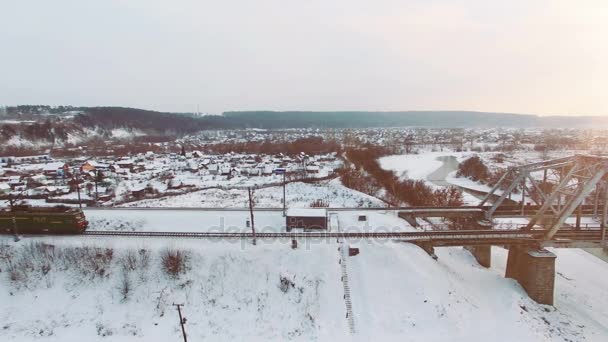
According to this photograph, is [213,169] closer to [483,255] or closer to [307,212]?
[307,212]

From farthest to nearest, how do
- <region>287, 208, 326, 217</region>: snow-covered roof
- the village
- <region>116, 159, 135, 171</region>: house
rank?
<region>116, 159, 135, 171</region>: house, the village, <region>287, 208, 326, 217</region>: snow-covered roof

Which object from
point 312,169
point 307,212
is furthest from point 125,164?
point 307,212

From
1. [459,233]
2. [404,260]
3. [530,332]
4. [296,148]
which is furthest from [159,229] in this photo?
[296,148]

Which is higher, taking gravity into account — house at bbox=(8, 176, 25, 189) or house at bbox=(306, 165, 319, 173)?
house at bbox=(306, 165, 319, 173)

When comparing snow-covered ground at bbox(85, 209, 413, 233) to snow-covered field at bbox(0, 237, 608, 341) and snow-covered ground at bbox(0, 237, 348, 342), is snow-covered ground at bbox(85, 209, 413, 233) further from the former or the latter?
snow-covered ground at bbox(0, 237, 348, 342)

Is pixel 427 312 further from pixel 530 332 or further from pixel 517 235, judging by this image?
pixel 517 235

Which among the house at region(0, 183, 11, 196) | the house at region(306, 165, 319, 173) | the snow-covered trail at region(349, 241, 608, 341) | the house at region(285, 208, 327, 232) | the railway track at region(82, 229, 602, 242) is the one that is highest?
the house at region(285, 208, 327, 232)

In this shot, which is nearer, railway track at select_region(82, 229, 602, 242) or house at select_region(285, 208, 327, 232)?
railway track at select_region(82, 229, 602, 242)

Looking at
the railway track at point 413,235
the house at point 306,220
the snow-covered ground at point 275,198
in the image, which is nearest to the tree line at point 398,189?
the snow-covered ground at point 275,198

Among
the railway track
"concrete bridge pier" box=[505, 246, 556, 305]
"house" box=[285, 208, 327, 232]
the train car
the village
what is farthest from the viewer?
the village

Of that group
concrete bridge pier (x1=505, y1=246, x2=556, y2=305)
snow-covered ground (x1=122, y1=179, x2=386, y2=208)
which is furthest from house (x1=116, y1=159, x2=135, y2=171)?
concrete bridge pier (x1=505, y1=246, x2=556, y2=305)

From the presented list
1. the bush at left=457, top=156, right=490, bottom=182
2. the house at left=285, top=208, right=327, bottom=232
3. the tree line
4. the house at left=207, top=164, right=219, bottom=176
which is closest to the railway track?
the house at left=285, top=208, right=327, bottom=232
